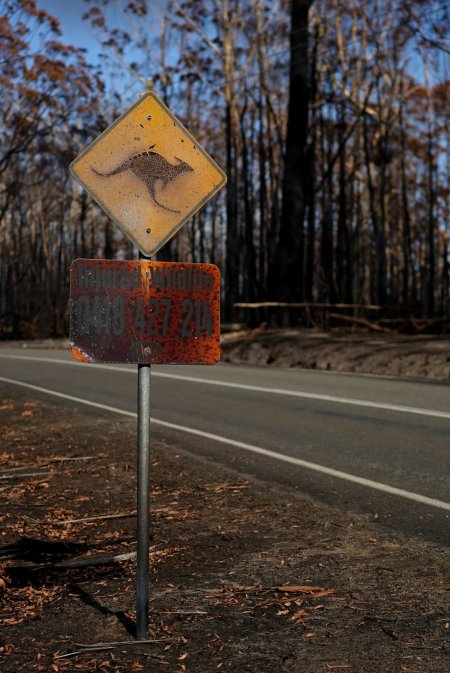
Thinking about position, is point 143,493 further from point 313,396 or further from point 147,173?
point 313,396

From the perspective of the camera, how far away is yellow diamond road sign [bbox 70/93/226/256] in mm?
3682

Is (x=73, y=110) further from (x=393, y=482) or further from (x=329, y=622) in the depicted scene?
(x=329, y=622)

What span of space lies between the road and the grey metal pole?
2.35 meters

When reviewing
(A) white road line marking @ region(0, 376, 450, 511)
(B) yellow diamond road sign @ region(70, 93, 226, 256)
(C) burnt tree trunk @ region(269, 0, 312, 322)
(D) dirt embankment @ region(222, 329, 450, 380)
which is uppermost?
(C) burnt tree trunk @ region(269, 0, 312, 322)

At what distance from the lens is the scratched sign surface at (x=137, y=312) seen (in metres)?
3.64

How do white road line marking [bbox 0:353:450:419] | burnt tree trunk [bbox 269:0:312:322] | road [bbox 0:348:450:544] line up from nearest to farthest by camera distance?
road [bbox 0:348:450:544]
white road line marking [bbox 0:353:450:419]
burnt tree trunk [bbox 269:0:312:322]

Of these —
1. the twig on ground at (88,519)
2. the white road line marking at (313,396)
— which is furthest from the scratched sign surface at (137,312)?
the white road line marking at (313,396)

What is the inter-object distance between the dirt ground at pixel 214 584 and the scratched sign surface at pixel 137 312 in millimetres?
1327

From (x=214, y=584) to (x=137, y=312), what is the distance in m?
1.74

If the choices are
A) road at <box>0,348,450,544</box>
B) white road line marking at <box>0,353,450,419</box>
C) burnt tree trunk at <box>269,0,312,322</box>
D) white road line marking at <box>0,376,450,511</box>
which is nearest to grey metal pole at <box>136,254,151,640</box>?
road at <box>0,348,450,544</box>

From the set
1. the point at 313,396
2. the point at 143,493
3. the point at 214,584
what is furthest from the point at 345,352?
the point at 143,493

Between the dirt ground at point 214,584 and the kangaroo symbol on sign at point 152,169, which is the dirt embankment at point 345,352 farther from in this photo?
the kangaroo symbol on sign at point 152,169

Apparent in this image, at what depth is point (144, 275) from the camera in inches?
145

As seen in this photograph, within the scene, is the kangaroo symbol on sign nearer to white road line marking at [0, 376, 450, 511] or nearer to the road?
the road
